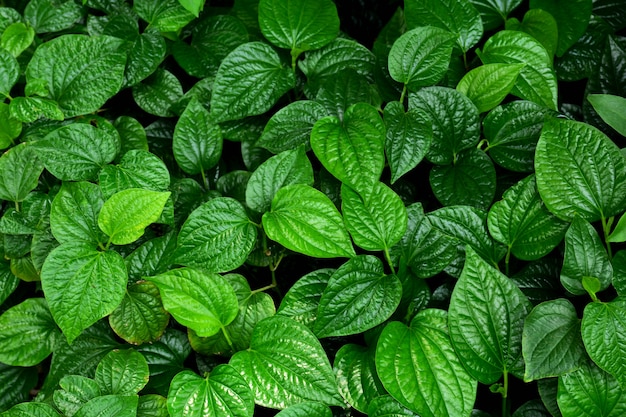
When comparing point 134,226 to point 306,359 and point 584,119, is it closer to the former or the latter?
point 306,359

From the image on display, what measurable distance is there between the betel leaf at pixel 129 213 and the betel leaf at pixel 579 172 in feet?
2.37

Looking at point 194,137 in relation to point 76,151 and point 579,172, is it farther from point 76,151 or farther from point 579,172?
point 579,172

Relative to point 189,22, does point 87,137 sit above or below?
below

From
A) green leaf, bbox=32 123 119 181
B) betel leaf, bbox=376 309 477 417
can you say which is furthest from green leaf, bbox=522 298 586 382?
green leaf, bbox=32 123 119 181

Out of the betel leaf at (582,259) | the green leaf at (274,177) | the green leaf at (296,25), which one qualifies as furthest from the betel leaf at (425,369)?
the green leaf at (296,25)

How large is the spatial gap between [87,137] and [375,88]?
0.65 metres

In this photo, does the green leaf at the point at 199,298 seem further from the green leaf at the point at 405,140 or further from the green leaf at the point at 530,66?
the green leaf at the point at 530,66

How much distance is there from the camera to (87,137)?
4.44ft

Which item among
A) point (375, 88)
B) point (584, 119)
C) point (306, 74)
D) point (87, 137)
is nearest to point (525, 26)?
point (584, 119)

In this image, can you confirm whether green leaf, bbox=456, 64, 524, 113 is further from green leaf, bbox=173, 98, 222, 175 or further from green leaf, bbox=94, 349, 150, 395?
green leaf, bbox=94, 349, 150, 395

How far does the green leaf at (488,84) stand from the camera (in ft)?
4.23

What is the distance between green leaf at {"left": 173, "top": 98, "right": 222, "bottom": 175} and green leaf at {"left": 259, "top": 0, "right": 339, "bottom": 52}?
9.3 inches

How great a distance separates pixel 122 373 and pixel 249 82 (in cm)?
67

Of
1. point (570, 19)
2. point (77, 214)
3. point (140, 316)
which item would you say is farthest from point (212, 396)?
point (570, 19)
